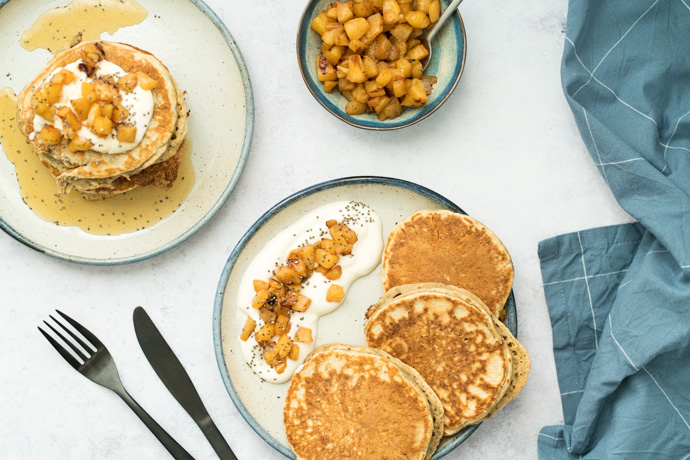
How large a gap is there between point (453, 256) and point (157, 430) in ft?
6.13

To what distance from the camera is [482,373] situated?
2.99 metres

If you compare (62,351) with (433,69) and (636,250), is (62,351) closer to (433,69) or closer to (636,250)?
(433,69)

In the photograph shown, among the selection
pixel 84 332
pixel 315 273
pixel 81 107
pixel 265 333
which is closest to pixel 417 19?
pixel 315 273

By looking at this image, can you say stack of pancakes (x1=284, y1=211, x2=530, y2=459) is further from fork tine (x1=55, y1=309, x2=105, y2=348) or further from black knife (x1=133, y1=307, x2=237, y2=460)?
fork tine (x1=55, y1=309, x2=105, y2=348)

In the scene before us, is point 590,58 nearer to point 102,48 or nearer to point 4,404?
point 102,48

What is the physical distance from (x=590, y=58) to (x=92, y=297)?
9.92ft

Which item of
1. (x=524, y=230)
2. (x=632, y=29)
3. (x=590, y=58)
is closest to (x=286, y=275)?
(x=524, y=230)

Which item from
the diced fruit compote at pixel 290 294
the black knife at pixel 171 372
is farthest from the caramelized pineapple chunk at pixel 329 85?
the black knife at pixel 171 372

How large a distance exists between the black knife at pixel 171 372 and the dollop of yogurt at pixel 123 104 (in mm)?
965

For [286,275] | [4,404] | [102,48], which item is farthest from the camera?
[4,404]

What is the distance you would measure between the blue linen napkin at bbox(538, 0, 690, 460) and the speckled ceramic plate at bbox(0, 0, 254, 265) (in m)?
1.78

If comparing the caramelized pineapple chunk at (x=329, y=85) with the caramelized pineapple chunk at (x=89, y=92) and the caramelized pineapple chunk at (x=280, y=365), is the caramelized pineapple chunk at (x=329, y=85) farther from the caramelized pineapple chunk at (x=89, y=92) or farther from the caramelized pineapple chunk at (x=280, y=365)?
the caramelized pineapple chunk at (x=280, y=365)

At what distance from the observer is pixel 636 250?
333 cm

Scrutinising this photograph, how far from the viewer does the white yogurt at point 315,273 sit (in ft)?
10.5
